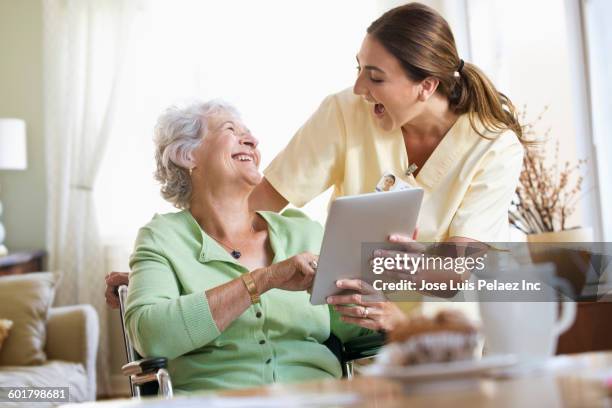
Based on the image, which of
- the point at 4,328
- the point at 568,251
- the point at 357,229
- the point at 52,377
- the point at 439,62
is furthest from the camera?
the point at 4,328

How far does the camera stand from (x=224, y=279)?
84.6 inches

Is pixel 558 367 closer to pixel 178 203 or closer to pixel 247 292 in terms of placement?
pixel 247 292

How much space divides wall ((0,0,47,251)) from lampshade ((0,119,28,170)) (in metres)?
0.31

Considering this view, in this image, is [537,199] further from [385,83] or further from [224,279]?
[224,279]

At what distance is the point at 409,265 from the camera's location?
1.95 metres

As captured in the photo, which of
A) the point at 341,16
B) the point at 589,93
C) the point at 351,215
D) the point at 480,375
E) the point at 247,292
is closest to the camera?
the point at 480,375

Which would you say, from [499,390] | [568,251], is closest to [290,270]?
[499,390]

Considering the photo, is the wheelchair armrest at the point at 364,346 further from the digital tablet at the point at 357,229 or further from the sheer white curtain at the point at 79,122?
the sheer white curtain at the point at 79,122

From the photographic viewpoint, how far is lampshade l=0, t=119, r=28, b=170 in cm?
514

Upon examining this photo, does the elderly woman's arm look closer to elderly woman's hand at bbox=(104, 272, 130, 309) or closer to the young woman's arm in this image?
elderly woman's hand at bbox=(104, 272, 130, 309)

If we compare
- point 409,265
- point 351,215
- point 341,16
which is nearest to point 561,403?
point 351,215

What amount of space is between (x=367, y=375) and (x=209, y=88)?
178 inches

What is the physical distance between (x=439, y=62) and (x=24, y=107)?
13.3 feet

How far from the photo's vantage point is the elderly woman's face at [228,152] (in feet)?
7.45
